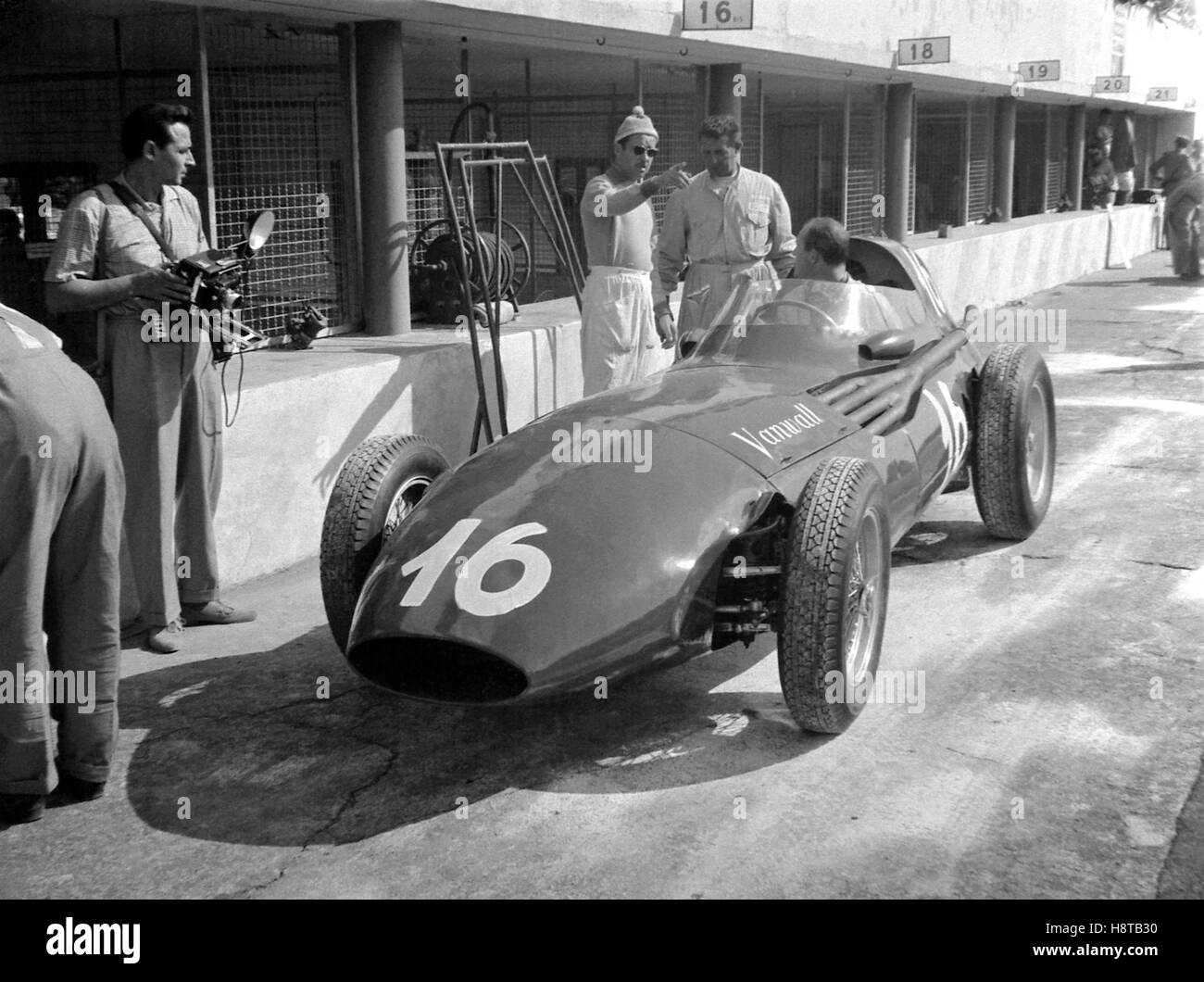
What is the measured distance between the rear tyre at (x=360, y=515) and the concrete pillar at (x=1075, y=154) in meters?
22.2

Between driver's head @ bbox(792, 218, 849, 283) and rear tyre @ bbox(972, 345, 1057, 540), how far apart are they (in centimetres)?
89

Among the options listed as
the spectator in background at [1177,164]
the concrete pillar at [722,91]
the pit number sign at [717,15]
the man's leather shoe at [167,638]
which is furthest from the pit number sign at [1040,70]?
the man's leather shoe at [167,638]

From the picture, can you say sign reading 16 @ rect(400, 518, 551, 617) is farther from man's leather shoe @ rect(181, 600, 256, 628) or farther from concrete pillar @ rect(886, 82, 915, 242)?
concrete pillar @ rect(886, 82, 915, 242)

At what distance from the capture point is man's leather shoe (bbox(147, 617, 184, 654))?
5.62 metres

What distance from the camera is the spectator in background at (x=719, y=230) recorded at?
7691 mm

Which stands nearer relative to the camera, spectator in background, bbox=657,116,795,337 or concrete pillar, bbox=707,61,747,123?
spectator in background, bbox=657,116,795,337

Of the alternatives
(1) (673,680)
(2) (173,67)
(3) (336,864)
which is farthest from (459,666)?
(2) (173,67)

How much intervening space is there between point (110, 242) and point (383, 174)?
282 cm

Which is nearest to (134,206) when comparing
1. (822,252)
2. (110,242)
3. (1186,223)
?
(110,242)

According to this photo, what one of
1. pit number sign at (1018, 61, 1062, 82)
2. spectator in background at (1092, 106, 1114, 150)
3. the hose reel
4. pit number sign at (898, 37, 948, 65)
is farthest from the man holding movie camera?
spectator in background at (1092, 106, 1114, 150)
